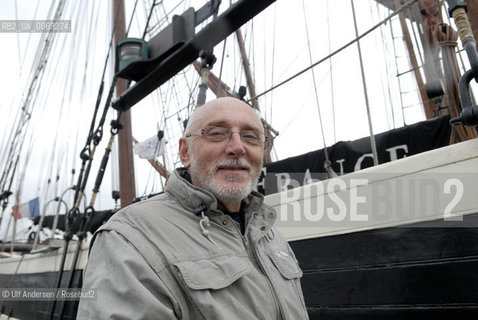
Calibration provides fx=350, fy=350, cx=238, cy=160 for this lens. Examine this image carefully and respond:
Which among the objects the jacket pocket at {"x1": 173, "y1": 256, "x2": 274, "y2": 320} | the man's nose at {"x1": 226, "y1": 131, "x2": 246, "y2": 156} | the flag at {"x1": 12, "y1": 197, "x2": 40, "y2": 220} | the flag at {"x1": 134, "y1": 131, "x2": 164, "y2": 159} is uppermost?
the flag at {"x1": 134, "y1": 131, "x2": 164, "y2": 159}

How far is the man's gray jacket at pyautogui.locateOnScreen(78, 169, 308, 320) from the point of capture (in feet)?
2.67

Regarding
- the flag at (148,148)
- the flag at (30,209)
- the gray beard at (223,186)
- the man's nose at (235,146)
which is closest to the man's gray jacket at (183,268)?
the gray beard at (223,186)

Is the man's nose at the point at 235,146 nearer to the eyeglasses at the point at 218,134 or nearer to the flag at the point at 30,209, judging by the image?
the eyeglasses at the point at 218,134

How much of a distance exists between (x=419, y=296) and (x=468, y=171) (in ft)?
1.95

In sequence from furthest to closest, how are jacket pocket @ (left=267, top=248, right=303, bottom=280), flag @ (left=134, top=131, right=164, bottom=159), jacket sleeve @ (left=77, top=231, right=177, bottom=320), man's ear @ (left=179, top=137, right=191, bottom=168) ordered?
flag @ (left=134, top=131, right=164, bottom=159) → man's ear @ (left=179, top=137, right=191, bottom=168) → jacket pocket @ (left=267, top=248, right=303, bottom=280) → jacket sleeve @ (left=77, top=231, right=177, bottom=320)

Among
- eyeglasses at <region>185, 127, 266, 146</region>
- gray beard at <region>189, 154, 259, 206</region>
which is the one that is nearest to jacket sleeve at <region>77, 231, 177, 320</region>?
gray beard at <region>189, 154, 259, 206</region>

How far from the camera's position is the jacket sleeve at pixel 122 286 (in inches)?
31.0

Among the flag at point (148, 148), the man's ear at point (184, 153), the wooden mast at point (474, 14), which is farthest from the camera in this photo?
the flag at point (148, 148)

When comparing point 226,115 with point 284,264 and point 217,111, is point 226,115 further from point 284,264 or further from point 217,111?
point 284,264

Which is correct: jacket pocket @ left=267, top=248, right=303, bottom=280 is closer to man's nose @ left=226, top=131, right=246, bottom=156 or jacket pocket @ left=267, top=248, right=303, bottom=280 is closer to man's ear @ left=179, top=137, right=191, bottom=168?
man's nose @ left=226, top=131, right=246, bottom=156

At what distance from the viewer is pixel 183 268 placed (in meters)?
0.90

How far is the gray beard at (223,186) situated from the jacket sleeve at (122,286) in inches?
15.9

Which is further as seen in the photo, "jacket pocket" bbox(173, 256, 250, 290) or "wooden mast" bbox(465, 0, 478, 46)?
"wooden mast" bbox(465, 0, 478, 46)

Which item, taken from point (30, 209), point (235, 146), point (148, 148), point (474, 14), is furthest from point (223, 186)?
point (30, 209)
